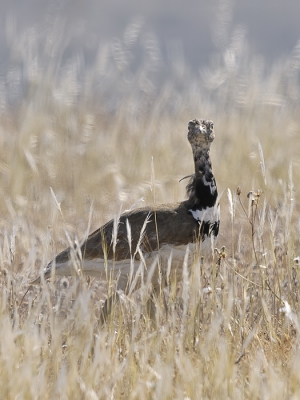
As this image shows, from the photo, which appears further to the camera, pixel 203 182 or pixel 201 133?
pixel 203 182

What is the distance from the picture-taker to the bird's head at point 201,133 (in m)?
4.70

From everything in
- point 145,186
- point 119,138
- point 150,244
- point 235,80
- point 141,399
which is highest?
point 235,80

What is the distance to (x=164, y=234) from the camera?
4.49m

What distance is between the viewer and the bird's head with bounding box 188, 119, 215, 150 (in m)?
4.70

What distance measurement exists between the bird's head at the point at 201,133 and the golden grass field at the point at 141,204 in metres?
0.43

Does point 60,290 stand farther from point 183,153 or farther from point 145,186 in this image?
point 183,153

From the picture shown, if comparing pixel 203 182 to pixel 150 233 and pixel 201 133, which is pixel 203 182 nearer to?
pixel 201 133

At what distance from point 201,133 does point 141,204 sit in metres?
2.54

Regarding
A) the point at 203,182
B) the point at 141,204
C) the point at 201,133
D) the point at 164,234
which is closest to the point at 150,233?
the point at 164,234

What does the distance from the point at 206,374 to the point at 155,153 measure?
18.7 ft

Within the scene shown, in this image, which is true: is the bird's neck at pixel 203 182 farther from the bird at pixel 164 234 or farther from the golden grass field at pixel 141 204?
the golden grass field at pixel 141 204

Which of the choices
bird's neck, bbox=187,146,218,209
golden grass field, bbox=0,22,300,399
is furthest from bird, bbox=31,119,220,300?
golden grass field, bbox=0,22,300,399

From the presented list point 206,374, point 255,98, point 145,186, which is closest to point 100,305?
point 206,374

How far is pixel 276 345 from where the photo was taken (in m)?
3.46
